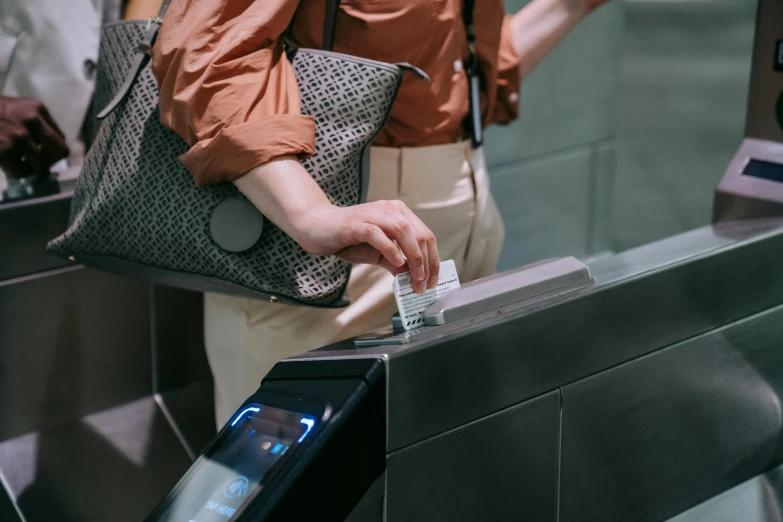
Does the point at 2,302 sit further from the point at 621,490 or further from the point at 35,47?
the point at 621,490

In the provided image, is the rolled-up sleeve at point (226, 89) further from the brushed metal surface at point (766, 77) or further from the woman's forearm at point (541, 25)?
the brushed metal surface at point (766, 77)

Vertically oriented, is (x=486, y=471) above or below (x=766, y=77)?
below

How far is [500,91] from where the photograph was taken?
4.38ft

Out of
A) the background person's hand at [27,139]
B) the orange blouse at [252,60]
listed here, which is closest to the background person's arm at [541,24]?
the orange blouse at [252,60]

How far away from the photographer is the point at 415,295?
853 millimetres

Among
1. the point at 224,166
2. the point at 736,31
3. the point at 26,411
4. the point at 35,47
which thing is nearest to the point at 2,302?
the point at 26,411

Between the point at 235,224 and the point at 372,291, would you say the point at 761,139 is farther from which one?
the point at 235,224

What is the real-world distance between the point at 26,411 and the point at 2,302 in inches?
7.5

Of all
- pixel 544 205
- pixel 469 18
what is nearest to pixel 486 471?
pixel 469 18

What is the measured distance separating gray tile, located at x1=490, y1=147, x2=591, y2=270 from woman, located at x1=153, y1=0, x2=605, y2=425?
46.3 inches

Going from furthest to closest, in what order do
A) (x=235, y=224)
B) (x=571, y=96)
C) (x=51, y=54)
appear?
(x=571, y=96)
(x=51, y=54)
(x=235, y=224)

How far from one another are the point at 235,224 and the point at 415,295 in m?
0.24

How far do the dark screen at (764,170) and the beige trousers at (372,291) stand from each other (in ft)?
1.16

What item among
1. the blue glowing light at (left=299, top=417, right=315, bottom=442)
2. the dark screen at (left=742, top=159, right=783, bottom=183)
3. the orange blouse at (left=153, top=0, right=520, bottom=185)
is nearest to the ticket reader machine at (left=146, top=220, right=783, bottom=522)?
the blue glowing light at (left=299, top=417, right=315, bottom=442)
